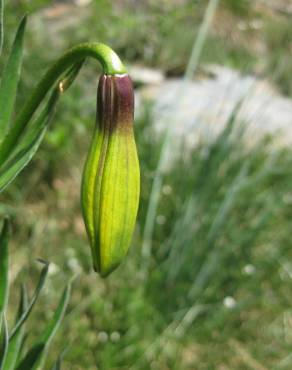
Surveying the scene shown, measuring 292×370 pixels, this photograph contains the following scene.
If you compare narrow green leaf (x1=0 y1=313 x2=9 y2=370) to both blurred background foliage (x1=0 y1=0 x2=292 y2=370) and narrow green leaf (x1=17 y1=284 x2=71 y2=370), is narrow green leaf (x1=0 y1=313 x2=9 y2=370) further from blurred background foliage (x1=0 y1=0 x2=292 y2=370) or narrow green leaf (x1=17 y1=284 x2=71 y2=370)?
blurred background foliage (x1=0 y1=0 x2=292 y2=370)

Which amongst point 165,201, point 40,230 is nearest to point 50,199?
point 40,230

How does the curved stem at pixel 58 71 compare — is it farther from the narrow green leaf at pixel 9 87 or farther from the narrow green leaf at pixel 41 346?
the narrow green leaf at pixel 41 346

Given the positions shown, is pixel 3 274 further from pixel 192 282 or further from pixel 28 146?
pixel 192 282

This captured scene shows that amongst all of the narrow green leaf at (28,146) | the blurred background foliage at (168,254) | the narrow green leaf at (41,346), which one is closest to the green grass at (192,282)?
the blurred background foliage at (168,254)

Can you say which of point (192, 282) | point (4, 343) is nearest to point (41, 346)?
point (4, 343)

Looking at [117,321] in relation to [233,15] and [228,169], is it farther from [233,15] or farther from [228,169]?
[233,15]
